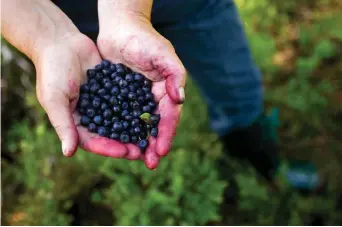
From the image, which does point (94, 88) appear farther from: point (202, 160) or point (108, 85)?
point (202, 160)

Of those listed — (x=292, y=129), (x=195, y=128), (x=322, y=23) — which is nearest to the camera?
(x=195, y=128)

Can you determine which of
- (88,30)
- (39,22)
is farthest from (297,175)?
(39,22)

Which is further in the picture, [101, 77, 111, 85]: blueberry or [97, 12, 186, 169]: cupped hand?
[101, 77, 111, 85]: blueberry

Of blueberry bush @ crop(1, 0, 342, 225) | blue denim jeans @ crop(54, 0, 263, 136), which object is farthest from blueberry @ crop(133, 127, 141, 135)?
blueberry bush @ crop(1, 0, 342, 225)

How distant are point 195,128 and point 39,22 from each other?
825mm

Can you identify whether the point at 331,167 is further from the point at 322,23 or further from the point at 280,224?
the point at 322,23

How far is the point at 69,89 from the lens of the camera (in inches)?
47.8

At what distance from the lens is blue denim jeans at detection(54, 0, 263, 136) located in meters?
1.37

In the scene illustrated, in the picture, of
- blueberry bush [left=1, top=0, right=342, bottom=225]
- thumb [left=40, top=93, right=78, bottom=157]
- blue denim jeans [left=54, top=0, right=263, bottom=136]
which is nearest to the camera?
thumb [left=40, top=93, right=78, bottom=157]

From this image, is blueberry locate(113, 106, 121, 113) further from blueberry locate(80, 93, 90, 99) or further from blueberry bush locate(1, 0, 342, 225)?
blueberry bush locate(1, 0, 342, 225)

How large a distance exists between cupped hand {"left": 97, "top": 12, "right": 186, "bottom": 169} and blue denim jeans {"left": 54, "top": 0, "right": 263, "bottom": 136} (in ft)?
0.40

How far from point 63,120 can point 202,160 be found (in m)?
0.86

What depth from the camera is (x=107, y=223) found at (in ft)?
6.30

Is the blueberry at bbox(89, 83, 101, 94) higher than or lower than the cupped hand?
lower
